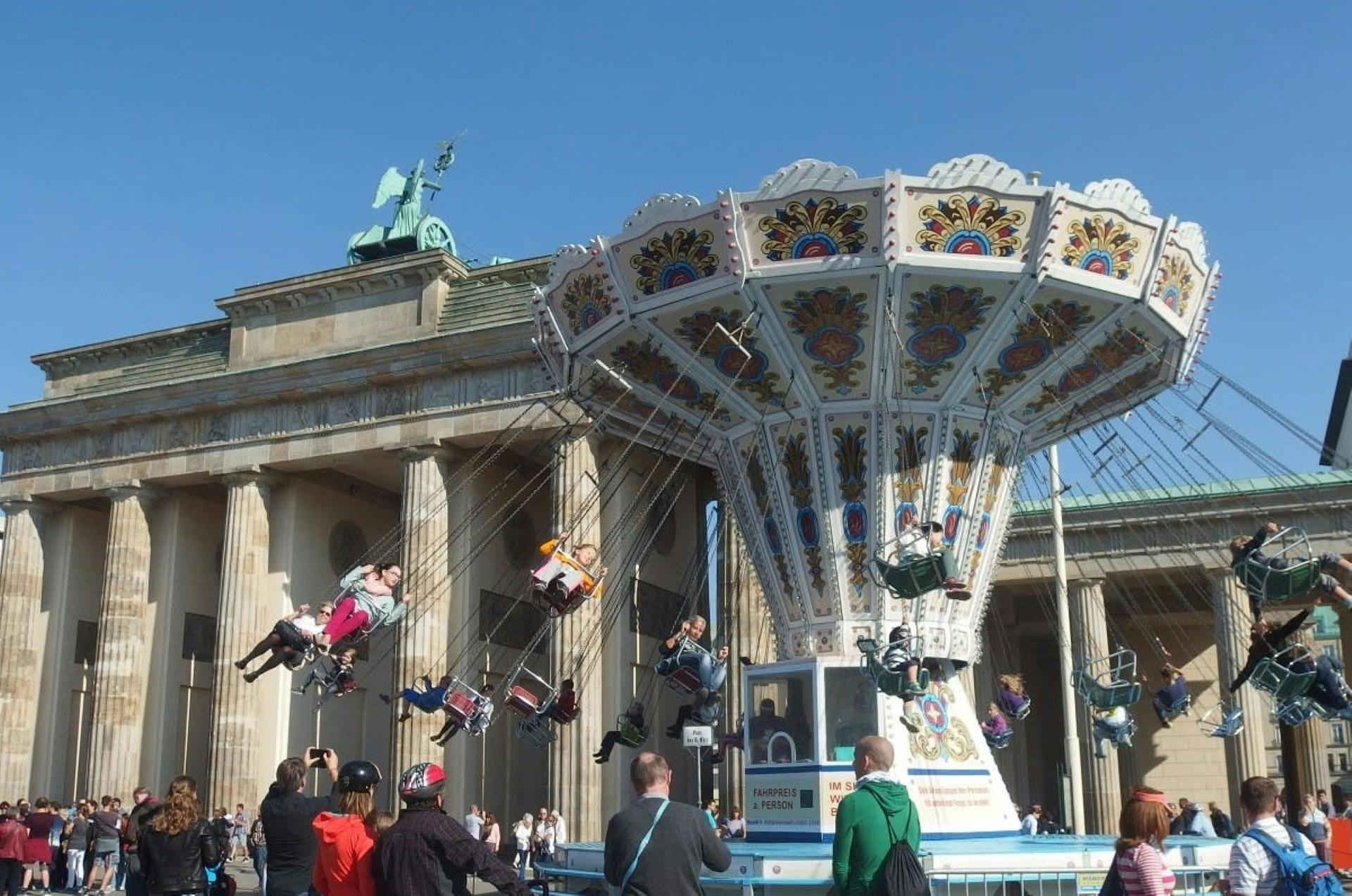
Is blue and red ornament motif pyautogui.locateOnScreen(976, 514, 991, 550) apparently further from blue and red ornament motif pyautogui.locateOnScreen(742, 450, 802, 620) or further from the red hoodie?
the red hoodie

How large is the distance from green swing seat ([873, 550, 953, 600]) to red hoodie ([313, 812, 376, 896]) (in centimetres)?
649

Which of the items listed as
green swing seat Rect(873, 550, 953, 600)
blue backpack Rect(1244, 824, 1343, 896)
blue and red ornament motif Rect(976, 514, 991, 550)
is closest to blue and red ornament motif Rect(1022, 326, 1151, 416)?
blue and red ornament motif Rect(976, 514, 991, 550)

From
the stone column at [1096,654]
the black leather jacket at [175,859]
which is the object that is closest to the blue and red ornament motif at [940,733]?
the black leather jacket at [175,859]

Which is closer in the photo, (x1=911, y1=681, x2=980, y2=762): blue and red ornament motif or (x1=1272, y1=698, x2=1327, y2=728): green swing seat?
(x1=911, y1=681, x2=980, y2=762): blue and red ornament motif

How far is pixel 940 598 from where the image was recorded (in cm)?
1357

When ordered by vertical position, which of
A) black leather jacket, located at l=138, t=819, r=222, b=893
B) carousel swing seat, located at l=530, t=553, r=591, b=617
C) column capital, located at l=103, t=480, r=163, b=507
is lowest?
black leather jacket, located at l=138, t=819, r=222, b=893

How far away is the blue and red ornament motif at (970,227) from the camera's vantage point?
12398 mm

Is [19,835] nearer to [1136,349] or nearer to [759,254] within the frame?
[759,254]

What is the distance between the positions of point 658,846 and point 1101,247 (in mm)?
8752

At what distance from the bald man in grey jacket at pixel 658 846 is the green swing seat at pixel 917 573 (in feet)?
20.7

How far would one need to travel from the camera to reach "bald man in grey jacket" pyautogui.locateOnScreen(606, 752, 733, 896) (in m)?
5.63

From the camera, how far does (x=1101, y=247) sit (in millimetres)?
12758

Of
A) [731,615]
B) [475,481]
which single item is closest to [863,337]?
[731,615]

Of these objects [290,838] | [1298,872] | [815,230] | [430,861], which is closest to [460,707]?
[815,230]
